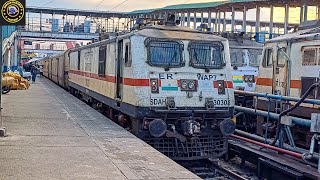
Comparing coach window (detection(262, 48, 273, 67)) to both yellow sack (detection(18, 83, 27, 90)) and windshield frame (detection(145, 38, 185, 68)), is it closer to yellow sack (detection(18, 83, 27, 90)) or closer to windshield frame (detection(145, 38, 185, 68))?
windshield frame (detection(145, 38, 185, 68))

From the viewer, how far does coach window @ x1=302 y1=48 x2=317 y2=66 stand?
11180 mm

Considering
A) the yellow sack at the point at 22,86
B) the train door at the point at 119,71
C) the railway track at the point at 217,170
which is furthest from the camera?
the yellow sack at the point at 22,86

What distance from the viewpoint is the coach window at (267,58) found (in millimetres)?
13406

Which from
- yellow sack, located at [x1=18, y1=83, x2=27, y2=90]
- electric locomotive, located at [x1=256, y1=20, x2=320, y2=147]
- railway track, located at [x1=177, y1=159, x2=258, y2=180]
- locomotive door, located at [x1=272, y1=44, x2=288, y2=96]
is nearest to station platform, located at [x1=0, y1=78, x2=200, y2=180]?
railway track, located at [x1=177, y1=159, x2=258, y2=180]

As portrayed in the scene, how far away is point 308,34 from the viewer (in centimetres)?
1166

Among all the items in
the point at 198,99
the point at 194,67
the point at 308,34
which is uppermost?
the point at 308,34

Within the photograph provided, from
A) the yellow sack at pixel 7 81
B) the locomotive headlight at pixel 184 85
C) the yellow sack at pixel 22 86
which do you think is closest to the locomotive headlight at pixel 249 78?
the locomotive headlight at pixel 184 85

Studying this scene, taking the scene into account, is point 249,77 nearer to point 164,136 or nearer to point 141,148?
point 164,136

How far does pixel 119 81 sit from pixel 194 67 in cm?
218

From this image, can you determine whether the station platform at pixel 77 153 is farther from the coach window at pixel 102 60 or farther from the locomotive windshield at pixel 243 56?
the locomotive windshield at pixel 243 56

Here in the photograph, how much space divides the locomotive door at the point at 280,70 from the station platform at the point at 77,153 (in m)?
4.51

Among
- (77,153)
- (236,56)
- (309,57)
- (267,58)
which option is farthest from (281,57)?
(77,153)

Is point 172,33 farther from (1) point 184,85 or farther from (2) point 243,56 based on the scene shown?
(2) point 243,56

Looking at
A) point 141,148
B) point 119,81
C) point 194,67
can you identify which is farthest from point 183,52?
point 141,148
